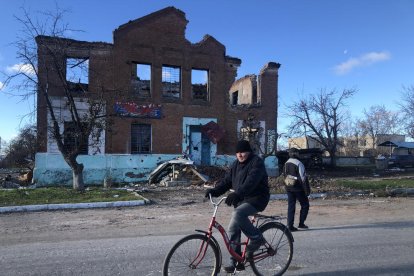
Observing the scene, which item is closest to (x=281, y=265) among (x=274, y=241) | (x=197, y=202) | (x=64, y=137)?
(x=274, y=241)

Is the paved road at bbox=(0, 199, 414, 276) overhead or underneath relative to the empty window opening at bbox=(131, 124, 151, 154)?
underneath

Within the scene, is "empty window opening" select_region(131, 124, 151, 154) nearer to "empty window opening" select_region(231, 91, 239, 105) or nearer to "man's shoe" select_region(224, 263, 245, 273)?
"empty window opening" select_region(231, 91, 239, 105)

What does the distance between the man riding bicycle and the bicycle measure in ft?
0.29

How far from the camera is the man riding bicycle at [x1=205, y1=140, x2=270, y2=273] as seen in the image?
4996 mm

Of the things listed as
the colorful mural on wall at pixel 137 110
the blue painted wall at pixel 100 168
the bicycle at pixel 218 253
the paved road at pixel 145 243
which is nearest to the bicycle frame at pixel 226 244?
the bicycle at pixel 218 253

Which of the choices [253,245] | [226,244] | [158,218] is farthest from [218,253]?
[158,218]

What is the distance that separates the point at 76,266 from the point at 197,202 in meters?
8.49

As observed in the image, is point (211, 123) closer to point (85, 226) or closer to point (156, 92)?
point (156, 92)

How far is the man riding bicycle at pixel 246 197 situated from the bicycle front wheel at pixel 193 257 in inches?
10.6

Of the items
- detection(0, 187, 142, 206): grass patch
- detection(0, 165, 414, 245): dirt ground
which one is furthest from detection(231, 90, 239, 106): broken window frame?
detection(0, 187, 142, 206): grass patch

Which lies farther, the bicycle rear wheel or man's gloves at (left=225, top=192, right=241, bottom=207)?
the bicycle rear wheel

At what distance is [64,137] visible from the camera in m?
19.5

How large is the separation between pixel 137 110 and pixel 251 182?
20052mm

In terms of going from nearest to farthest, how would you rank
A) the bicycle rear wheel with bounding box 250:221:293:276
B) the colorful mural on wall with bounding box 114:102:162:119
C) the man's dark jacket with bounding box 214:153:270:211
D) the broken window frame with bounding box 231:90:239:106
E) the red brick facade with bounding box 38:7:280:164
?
the man's dark jacket with bounding box 214:153:270:211
the bicycle rear wheel with bounding box 250:221:293:276
the red brick facade with bounding box 38:7:280:164
the colorful mural on wall with bounding box 114:102:162:119
the broken window frame with bounding box 231:90:239:106
